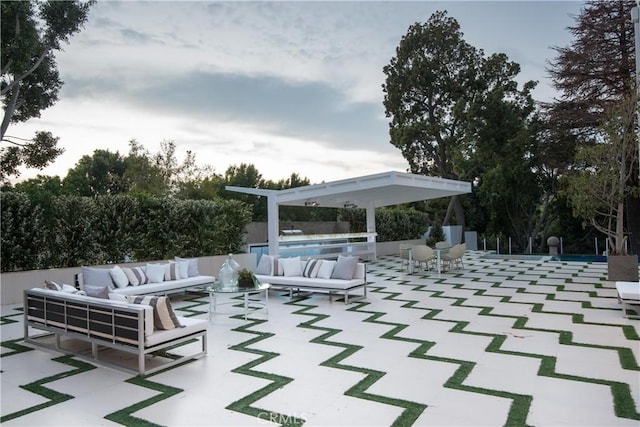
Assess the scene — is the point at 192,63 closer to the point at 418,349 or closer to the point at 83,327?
the point at 83,327

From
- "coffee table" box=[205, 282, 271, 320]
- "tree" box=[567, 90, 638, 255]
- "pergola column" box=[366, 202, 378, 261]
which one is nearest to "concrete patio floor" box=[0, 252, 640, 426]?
"coffee table" box=[205, 282, 271, 320]

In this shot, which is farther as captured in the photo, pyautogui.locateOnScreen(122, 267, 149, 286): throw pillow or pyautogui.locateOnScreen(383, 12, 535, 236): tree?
pyautogui.locateOnScreen(383, 12, 535, 236): tree

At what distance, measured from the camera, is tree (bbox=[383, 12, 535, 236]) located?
19.8 meters

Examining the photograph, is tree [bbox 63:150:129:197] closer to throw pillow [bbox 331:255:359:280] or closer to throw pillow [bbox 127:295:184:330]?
throw pillow [bbox 331:255:359:280]

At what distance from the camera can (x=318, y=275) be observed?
26.4 ft

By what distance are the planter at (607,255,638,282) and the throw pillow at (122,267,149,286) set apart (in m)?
9.80

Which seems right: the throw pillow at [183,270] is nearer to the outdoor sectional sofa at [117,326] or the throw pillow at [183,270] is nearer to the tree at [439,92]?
the outdoor sectional sofa at [117,326]

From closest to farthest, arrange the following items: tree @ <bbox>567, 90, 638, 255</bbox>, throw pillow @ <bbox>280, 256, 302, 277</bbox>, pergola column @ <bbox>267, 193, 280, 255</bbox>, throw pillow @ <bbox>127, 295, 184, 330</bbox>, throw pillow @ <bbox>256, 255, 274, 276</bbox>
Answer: throw pillow @ <bbox>127, 295, 184, 330</bbox> < throw pillow @ <bbox>280, 256, 302, 277</bbox> < throw pillow @ <bbox>256, 255, 274, 276</bbox> < tree @ <bbox>567, 90, 638, 255</bbox> < pergola column @ <bbox>267, 193, 280, 255</bbox>

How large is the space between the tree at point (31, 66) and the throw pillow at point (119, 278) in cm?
520

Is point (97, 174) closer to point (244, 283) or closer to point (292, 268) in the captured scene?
point (292, 268)

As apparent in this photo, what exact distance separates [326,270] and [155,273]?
3092 mm

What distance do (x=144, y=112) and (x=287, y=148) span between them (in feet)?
23.0

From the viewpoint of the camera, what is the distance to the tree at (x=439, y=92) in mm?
19844

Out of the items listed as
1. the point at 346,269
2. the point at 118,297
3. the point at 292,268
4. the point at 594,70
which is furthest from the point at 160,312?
the point at 594,70
